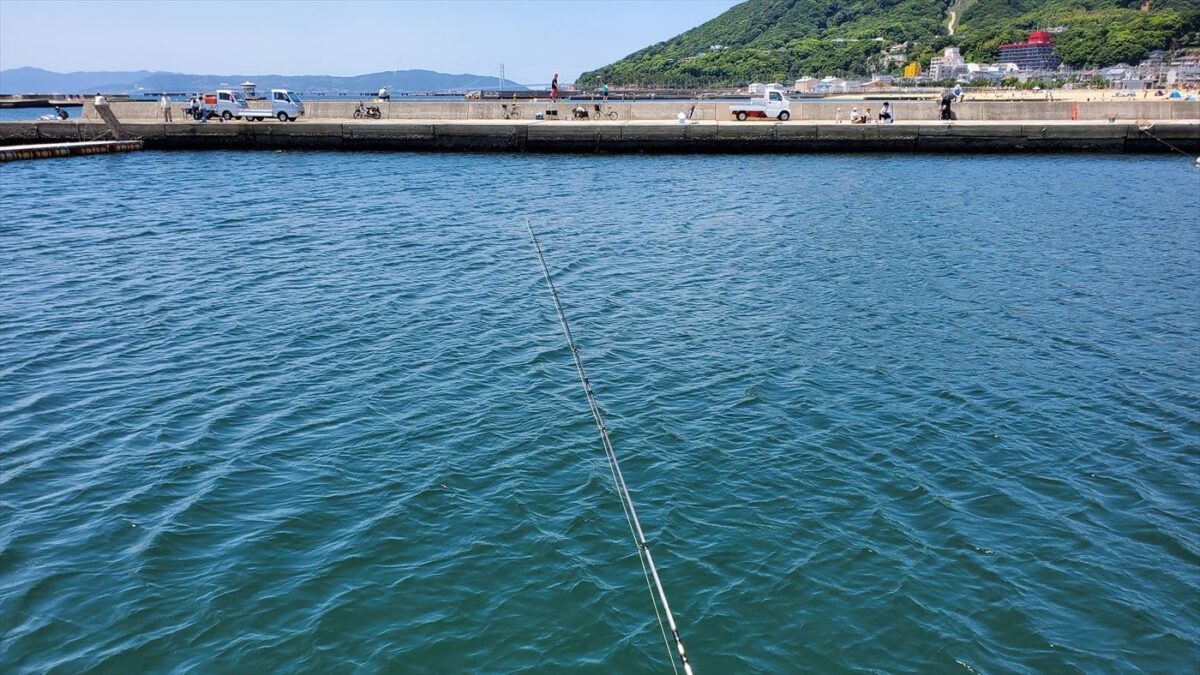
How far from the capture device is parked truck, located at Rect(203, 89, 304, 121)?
5103cm

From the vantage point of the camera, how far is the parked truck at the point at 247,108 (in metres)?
51.0

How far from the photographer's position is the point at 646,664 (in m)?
6.77

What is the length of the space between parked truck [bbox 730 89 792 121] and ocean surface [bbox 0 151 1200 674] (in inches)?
1085

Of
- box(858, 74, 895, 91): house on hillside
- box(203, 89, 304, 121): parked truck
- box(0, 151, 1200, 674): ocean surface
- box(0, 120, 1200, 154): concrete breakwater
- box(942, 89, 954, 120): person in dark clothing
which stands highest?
box(858, 74, 895, 91): house on hillside

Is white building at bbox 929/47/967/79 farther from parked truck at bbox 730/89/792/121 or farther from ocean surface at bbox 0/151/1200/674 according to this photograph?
ocean surface at bbox 0/151/1200/674

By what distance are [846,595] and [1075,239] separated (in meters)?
18.6

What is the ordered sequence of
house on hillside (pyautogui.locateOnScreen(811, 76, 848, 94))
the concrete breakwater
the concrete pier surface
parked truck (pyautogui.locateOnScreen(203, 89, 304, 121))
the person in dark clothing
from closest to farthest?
1. the concrete breakwater
2. the person in dark clothing
3. the concrete pier surface
4. parked truck (pyautogui.locateOnScreen(203, 89, 304, 121))
5. house on hillside (pyautogui.locateOnScreen(811, 76, 848, 94))

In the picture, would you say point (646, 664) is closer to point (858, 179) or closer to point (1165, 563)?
point (1165, 563)

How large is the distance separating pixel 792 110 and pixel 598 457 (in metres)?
42.1

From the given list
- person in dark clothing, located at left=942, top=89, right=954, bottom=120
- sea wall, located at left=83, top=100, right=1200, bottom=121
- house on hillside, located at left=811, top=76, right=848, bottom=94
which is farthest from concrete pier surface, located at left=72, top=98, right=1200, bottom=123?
house on hillside, located at left=811, top=76, right=848, bottom=94

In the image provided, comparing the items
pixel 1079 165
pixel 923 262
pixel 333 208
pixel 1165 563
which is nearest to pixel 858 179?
pixel 1079 165

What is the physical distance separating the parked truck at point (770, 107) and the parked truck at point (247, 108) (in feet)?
85.7

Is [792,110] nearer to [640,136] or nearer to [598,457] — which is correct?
[640,136]

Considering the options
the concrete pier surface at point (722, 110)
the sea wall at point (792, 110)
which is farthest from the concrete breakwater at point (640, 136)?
the concrete pier surface at point (722, 110)
